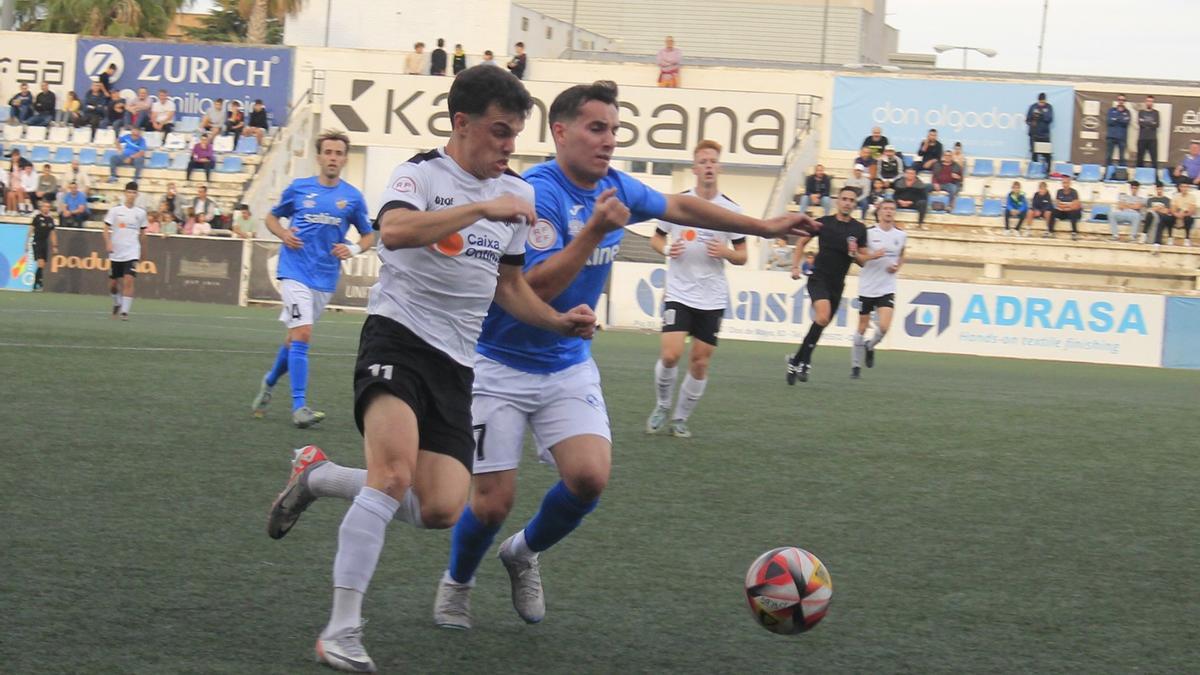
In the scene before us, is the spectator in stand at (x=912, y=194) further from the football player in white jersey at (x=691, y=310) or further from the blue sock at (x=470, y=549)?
the blue sock at (x=470, y=549)

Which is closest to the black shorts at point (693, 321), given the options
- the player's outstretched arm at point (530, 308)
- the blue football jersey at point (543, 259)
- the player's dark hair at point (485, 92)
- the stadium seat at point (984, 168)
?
the blue football jersey at point (543, 259)

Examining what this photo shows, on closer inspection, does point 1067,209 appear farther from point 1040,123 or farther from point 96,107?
point 96,107

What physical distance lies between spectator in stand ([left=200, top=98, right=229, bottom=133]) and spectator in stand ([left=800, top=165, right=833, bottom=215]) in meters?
15.2

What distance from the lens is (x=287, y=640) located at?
16.0 feet

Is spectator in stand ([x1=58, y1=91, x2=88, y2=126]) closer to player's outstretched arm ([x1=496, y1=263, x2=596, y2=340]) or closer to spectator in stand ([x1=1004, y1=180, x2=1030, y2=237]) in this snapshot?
spectator in stand ([x1=1004, y1=180, x2=1030, y2=237])

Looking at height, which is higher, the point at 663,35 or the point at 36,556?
the point at 663,35

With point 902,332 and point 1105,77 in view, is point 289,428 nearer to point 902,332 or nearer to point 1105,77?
point 902,332

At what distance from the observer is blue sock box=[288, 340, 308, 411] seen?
1076 cm

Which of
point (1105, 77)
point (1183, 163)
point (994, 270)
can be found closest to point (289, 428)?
point (994, 270)

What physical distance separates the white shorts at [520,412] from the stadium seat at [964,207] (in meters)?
27.7

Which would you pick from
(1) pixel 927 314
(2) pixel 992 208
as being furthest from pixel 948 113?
(1) pixel 927 314

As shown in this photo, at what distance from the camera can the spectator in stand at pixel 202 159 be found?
35.7 m

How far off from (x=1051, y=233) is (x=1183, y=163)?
394 cm

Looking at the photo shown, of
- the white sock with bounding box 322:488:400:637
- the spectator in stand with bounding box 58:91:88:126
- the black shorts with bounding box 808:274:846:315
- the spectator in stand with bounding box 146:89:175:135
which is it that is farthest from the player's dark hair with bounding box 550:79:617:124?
the spectator in stand with bounding box 58:91:88:126
